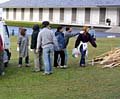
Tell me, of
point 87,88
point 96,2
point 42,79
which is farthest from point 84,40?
point 96,2

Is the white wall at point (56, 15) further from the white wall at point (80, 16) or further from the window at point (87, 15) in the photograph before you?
the window at point (87, 15)

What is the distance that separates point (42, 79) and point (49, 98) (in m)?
2.69

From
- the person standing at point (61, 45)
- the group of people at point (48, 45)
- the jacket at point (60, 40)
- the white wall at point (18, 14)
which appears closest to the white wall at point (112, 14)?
the white wall at point (18, 14)

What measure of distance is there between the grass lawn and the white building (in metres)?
35.7

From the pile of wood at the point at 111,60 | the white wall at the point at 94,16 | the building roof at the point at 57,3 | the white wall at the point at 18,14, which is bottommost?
the pile of wood at the point at 111,60

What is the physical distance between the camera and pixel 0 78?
12812 millimetres

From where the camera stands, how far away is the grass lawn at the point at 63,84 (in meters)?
10.1

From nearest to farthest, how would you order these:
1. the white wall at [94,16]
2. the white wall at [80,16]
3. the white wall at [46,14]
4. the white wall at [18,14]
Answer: the white wall at [94,16] < the white wall at [80,16] < the white wall at [46,14] < the white wall at [18,14]

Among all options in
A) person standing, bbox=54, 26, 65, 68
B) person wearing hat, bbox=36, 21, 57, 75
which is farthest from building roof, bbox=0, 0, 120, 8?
person wearing hat, bbox=36, 21, 57, 75

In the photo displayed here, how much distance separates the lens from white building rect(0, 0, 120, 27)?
167 ft

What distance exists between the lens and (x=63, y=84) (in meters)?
11.6

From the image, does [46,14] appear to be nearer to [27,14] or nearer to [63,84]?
[27,14]

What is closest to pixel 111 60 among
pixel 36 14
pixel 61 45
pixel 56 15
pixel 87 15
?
pixel 61 45

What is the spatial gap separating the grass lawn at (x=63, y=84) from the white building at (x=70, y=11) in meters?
35.7
